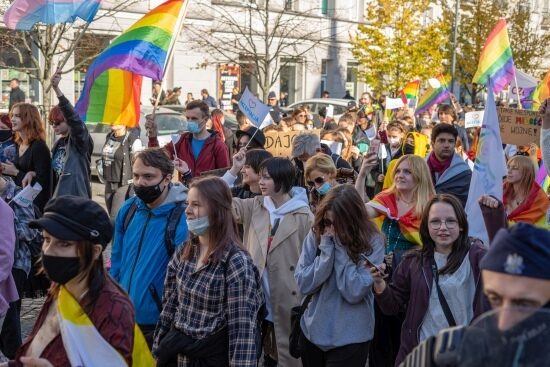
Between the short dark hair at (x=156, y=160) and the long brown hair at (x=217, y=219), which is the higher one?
the short dark hair at (x=156, y=160)

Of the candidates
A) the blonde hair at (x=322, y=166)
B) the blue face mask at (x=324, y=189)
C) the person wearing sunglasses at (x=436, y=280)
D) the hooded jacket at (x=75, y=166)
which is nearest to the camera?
the person wearing sunglasses at (x=436, y=280)

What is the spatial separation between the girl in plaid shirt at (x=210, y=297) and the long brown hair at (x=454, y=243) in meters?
0.99

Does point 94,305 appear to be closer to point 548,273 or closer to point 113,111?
point 548,273

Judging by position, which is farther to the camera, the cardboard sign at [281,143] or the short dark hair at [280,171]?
the cardboard sign at [281,143]

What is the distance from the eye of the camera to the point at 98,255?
348 centimetres

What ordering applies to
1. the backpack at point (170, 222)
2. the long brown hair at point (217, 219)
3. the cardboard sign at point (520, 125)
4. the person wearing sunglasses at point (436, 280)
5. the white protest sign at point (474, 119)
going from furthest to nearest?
the white protest sign at point (474, 119) → the cardboard sign at point (520, 125) → the backpack at point (170, 222) → the person wearing sunglasses at point (436, 280) → the long brown hair at point (217, 219)

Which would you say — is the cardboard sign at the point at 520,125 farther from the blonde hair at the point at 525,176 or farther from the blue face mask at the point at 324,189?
the blue face mask at the point at 324,189

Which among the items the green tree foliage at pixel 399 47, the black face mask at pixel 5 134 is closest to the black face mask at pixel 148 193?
the black face mask at pixel 5 134

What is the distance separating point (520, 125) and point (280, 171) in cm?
278

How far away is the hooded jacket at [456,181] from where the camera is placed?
25.2 ft

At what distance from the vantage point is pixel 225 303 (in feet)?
14.9

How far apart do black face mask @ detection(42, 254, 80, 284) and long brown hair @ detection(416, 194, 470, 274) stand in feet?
7.26

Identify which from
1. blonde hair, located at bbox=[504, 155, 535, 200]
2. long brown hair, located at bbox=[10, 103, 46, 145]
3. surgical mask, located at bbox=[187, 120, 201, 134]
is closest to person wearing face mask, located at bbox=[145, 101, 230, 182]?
surgical mask, located at bbox=[187, 120, 201, 134]

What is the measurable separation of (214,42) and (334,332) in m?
28.1
